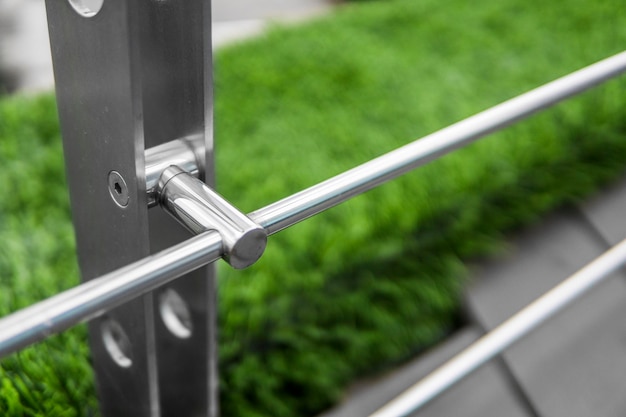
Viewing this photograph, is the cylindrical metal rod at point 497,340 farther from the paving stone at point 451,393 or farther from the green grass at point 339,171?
the green grass at point 339,171

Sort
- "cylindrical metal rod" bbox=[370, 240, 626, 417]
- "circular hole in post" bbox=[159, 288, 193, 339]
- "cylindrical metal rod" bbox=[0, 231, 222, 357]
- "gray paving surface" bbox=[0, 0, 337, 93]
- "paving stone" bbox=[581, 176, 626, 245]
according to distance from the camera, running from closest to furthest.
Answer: "cylindrical metal rod" bbox=[0, 231, 222, 357] < "circular hole in post" bbox=[159, 288, 193, 339] < "cylindrical metal rod" bbox=[370, 240, 626, 417] < "paving stone" bbox=[581, 176, 626, 245] < "gray paving surface" bbox=[0, 0, 337, 93]

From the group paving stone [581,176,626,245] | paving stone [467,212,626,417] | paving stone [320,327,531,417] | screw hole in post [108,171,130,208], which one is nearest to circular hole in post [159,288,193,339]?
screw hole in post [108,171,130,208]

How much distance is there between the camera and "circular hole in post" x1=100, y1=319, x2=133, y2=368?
467 mm

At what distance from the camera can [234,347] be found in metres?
0.83

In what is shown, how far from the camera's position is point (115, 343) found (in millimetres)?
479

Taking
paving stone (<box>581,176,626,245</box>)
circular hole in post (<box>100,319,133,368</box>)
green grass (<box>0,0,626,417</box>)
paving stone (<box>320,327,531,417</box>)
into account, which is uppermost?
circular hole in post (<box>100,319,133,368</box>)

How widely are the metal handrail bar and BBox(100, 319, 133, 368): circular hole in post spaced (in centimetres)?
18

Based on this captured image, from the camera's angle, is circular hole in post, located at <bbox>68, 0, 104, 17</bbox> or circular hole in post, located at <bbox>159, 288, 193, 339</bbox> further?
circular hole in post, located at <bbox>159, 288, 193, 339</bbox>

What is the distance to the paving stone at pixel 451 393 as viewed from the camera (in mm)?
850

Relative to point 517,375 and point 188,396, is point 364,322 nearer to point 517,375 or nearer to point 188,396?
point 517,375

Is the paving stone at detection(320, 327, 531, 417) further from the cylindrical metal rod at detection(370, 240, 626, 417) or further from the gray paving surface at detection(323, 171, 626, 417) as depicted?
the cylindrical metal rod at detection(370, 240, 626, 417)

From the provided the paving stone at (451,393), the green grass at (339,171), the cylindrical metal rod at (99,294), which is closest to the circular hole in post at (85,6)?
the cylindrical metal rod at (99,294)

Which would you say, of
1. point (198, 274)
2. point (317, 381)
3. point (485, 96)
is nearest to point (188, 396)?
point (198, 274)

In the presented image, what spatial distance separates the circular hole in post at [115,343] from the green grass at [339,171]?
13cm
